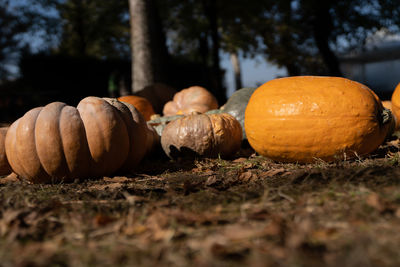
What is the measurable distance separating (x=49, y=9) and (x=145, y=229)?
23.4m

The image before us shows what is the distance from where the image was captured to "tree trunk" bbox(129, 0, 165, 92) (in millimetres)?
8969

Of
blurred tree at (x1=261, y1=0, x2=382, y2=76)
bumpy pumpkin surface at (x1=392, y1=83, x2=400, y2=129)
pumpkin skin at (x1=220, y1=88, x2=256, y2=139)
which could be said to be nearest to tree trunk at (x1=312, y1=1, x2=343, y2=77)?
blurred tree at (x1=261, y1=0, x2=382, y2=76)

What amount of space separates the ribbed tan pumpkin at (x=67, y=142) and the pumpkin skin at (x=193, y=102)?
11.0 feet

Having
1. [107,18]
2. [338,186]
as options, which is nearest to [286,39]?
[107,18]

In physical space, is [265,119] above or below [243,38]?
below

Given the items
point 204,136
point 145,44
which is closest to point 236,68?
point 145,44

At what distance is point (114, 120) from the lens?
3.47 m

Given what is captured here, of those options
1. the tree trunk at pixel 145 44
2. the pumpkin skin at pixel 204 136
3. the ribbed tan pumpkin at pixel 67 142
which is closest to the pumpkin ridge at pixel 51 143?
the ribbed tan pumpkin at pixel 67 142

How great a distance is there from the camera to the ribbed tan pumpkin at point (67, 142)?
3266 millimetres

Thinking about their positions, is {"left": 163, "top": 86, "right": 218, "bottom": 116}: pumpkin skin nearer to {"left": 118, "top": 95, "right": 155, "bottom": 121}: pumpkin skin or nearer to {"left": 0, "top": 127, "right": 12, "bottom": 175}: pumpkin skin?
{"left": 118, "top": 95, "right": 155, "bottom": 121}: pumpkin skin

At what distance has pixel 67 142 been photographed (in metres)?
3.29

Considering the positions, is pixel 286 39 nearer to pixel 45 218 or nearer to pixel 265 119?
pixel 265 119

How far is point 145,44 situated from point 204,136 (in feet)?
17.6

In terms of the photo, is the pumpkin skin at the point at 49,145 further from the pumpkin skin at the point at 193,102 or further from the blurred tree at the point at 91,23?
the blurred tree at the point at 91,23
